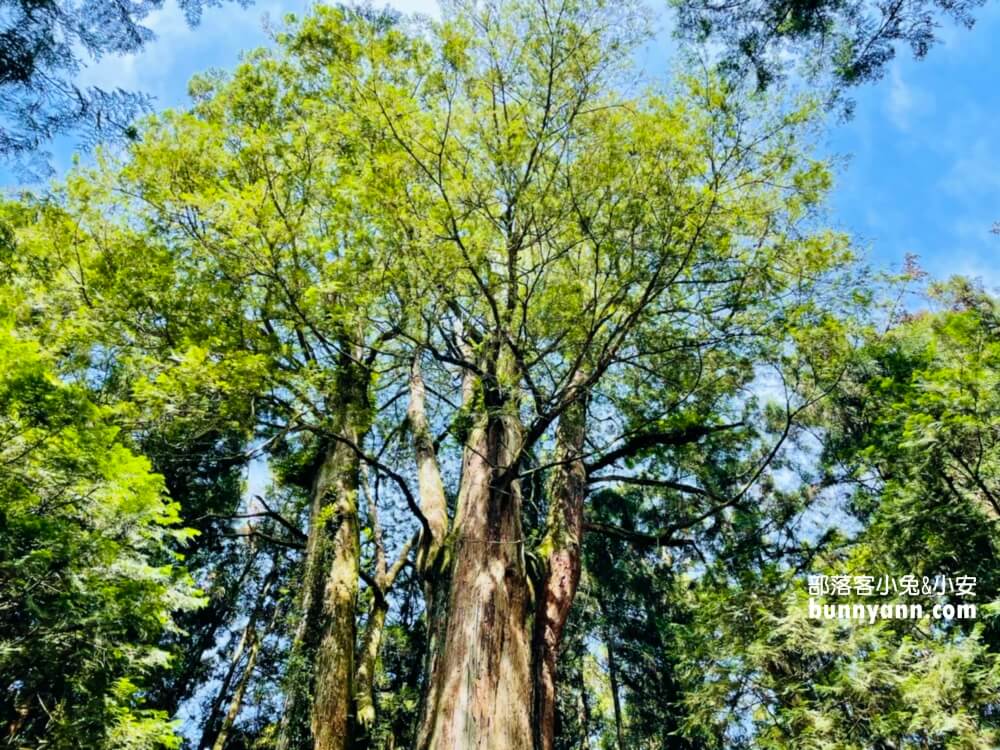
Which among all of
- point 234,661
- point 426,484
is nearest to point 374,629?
point 426,484

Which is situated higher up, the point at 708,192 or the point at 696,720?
the point at 708,192

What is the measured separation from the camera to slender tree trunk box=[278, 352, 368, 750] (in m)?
4.96

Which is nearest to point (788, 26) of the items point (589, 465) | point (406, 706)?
point (589, 465)

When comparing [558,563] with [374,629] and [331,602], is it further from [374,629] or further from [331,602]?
[374,629]

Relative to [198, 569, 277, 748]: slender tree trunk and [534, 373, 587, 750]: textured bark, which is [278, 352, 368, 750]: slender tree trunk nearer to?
[534, 373, 587, 750]: textured bark

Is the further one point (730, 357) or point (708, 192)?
point (730, 357)

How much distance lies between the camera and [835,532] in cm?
786

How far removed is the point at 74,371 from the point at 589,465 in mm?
6089

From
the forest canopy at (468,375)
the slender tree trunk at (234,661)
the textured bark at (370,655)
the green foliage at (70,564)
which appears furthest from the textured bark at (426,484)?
the slender tree trunk at (234,661)

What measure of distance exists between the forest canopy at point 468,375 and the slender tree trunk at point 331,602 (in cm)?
3

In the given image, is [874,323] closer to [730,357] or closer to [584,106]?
[730,357]

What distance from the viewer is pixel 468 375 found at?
6.32m

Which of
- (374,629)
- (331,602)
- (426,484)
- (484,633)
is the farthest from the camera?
(374,629)

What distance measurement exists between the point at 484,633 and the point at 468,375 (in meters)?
3.31
